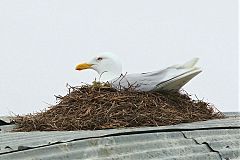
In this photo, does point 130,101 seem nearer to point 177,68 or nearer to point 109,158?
point 177,68

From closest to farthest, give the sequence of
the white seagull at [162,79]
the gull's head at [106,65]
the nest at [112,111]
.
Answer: the nest at [112,111] < the white seagull at [162,79] < the gull's head at [106,65]

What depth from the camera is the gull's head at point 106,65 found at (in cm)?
425

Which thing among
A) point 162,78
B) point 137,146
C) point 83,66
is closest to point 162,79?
point 162,78

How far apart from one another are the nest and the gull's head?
372 millimetres

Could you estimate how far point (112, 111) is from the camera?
134 inches

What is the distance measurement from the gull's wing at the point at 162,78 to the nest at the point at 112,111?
0.06 meters

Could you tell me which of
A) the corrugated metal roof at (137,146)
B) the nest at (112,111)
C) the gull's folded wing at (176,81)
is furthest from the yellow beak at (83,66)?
the corrugated metal roof at (137,146)

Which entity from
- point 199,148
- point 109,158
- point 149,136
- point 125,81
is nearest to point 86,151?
point 109,158

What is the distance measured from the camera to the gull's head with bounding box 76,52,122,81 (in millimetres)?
4246

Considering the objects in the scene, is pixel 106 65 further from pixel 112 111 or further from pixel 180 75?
pixel 112 111

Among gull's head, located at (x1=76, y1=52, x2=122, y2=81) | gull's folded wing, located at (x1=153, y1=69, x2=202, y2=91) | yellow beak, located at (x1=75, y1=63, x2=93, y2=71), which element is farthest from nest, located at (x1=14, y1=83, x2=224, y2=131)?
yellow beak, located at (x1=75, y1=63, x2=93, y2=71)

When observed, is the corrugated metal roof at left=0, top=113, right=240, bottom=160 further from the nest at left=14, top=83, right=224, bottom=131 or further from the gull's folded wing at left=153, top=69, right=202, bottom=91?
the gull's folded wing at left=153, top=69, right=202, bottom=91

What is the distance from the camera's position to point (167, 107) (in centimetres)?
368

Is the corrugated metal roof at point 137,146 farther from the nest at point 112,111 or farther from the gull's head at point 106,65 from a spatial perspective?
the gull's head at point 106,65
